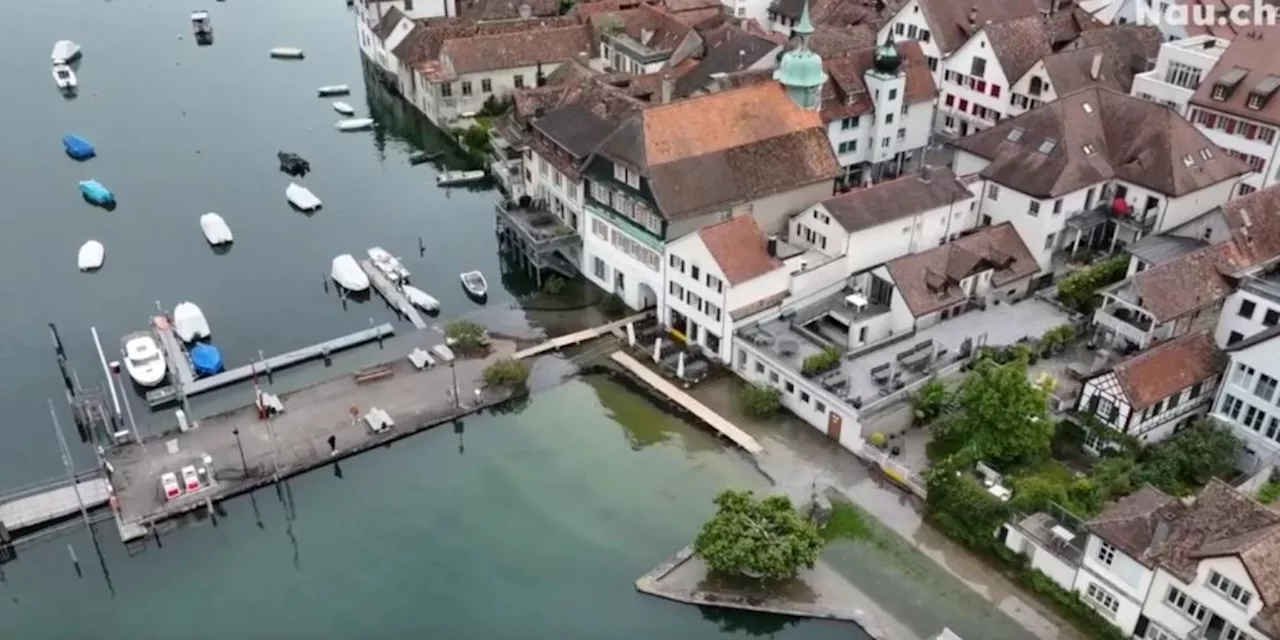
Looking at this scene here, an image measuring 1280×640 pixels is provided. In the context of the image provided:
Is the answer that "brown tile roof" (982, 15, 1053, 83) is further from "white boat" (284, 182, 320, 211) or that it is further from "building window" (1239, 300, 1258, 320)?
"white boat" (284, 182, 320, 211)

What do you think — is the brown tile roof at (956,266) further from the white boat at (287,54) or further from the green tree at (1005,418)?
the white boat at (287,54)

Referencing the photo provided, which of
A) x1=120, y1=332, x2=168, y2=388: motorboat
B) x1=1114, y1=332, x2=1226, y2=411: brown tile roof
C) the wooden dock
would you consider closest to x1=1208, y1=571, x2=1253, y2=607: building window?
x1=1114, y1=332, x2=1226, y2=411: brown tile roof

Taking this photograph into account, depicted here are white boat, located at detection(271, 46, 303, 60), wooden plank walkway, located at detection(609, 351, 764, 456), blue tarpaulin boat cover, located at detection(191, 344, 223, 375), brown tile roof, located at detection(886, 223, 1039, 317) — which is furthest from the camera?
white boat, located at detection(271, 46, 303, 60)

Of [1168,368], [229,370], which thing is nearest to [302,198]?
[229,370]

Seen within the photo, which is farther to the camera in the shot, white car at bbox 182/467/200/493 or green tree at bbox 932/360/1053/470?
white car at bbox 182/467/200/493

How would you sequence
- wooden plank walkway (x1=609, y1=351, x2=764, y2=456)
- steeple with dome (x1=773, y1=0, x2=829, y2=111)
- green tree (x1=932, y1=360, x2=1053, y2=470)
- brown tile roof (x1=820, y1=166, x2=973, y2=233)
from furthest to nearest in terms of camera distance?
steeple with dome (x1=773, y1=0, x2=829, y2=111), brown tile roof (x1=820, y1=166, x2=973, y2=233), wooden plank walkway (x1=609, y1=351, x2=764, y2=456), green tree (x1=932, y1=360, x2=1053, y2=470)

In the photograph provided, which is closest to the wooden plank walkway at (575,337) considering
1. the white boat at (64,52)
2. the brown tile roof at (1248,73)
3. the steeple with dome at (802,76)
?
the steeple with dome at (802,76)

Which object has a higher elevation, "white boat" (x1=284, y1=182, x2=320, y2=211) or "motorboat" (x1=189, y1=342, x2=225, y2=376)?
"white boat" (x1=284, y1=182, x2=320, y2=211)
